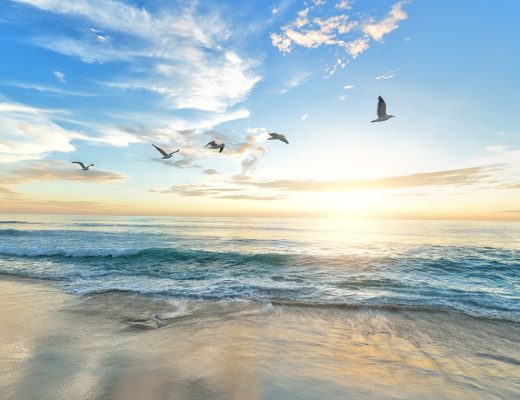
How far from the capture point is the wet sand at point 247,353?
4.68 metres

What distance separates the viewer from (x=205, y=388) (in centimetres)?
461

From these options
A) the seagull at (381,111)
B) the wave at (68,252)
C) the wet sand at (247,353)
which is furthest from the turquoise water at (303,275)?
the seagull at (381,111)

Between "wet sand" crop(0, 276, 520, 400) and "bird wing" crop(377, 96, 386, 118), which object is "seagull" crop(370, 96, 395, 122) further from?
"wet sand" crop(0, 276, 520, 400)

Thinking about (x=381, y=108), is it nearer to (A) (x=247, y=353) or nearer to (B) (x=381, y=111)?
(B) (x=381, y=111)

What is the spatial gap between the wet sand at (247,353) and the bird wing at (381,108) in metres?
6.01

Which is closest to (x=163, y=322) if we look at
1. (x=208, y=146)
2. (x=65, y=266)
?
(x=208, y=146)

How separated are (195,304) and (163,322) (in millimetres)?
1917

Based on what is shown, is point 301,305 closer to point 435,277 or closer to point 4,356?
point 4,356

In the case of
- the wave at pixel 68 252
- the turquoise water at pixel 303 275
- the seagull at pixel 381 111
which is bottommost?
the turquoise water at pixel 303 275

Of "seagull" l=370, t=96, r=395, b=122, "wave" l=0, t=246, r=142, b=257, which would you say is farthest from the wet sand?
"wave" l=0, t=246, r=142, b=257

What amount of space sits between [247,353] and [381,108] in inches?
318

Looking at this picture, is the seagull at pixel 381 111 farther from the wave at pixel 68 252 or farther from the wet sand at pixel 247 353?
the wave at pixel 68 252

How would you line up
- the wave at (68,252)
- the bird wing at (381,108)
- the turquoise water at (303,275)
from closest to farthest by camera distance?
the bird wing at (381,108) < the turquoise water at (303,275) < the wave at (68,252)

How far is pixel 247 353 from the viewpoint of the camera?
6016 mm
